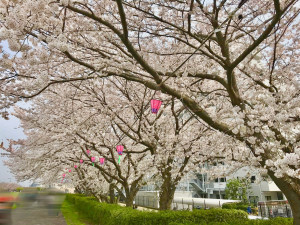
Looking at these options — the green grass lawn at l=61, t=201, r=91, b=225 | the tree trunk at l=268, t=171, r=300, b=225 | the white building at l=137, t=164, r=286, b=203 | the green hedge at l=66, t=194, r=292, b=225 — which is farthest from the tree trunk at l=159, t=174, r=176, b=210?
the white building at l=137, t=164, r=286, b=203

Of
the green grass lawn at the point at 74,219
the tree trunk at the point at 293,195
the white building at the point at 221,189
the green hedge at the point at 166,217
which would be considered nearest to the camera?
the tree trunk at the point at 293,195

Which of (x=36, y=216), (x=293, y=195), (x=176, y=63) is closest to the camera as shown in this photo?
(x=293, y=195)

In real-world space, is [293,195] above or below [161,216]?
above

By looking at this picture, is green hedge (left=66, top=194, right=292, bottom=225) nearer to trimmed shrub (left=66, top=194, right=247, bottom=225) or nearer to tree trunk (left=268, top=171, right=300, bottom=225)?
trimmed shrub (left=66, top=194, right=247, bottom=225)

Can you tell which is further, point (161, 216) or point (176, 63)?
point (161, 216)

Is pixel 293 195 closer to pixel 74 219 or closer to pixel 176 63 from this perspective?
pixel 176 63

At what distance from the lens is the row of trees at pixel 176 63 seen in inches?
143

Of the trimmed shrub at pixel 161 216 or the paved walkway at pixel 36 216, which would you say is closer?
the trimmed shrub at pixel 161 216

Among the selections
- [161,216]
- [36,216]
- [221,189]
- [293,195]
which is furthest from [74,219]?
[221,189]

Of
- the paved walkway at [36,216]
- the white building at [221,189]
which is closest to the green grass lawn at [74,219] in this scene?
the paved walkway at [36,216]

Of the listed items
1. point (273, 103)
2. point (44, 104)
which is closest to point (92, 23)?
point (273, 103)

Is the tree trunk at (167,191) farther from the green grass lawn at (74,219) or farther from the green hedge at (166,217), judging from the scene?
the green grass lawn at (74,219)

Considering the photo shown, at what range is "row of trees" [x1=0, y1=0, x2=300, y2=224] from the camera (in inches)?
143

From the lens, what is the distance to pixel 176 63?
22.7 feet
